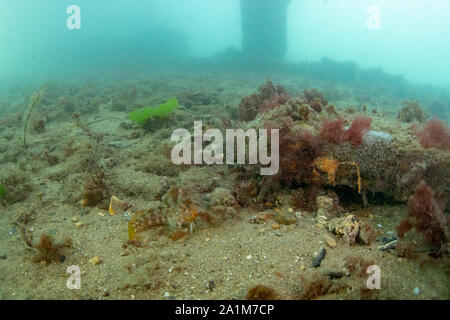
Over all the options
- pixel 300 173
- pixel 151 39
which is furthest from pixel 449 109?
pixel 151 39

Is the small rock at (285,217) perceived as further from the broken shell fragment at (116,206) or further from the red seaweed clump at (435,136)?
the broken shell fragment at (116,206)

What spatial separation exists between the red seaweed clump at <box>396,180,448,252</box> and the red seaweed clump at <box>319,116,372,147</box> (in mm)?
1435

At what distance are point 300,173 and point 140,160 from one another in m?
3.81

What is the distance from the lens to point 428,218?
2900 millimetres

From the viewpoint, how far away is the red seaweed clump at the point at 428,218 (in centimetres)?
283

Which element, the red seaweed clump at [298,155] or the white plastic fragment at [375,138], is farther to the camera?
the red seaweed clump at [298,155]

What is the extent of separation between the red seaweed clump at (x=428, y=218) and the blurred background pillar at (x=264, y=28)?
3578cm

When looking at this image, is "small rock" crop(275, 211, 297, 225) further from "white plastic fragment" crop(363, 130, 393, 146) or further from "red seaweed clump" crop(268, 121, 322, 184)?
"white plastic fragment" crop(363, 130, 393, 146)

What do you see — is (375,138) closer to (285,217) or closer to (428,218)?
(428,218)


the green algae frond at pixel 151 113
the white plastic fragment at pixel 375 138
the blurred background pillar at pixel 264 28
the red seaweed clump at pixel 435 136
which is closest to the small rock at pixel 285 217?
the white plastic fragment at pixel 375 138

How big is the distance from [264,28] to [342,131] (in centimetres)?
3654

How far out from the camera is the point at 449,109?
61.5 feet

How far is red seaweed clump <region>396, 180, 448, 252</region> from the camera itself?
9.28 feet
